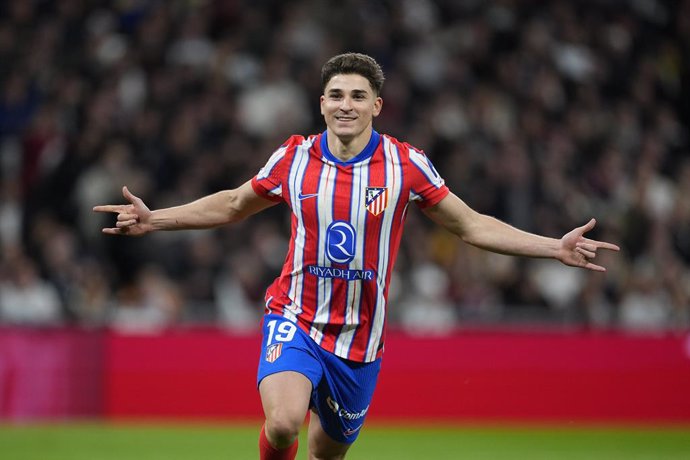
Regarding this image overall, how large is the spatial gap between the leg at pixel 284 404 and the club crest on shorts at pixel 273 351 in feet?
0.42

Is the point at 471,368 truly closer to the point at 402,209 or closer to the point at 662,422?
the point at 662,422

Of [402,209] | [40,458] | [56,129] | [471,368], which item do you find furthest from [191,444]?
[402,209]

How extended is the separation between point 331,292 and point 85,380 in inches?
298

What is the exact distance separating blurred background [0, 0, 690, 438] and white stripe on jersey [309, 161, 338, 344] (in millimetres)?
6962

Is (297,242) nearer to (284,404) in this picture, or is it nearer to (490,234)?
(284,404)

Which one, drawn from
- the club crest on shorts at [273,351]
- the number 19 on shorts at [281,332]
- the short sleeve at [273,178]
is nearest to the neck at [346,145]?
the short sleeve at [273,178]

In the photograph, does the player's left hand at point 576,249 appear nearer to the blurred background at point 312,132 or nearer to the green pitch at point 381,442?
the green pitch at point 381,442

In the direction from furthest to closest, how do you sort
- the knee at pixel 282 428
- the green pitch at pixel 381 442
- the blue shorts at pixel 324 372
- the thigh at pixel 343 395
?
the green pitch at pixel 381 442, the thigh at pixel 343 395, the blue shorts at pixel 324 372, the knee at pixel 282 428

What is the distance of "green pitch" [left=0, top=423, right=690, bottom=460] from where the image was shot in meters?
11.2

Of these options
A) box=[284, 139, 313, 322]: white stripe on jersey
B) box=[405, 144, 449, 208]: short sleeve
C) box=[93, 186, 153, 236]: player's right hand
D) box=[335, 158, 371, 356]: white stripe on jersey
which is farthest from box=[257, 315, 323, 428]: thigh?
box=[405, 144, 449, 208]: short sleeve

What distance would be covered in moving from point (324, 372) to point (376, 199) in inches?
39.0

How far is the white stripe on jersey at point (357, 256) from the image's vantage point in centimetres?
683

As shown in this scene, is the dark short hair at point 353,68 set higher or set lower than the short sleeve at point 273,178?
higher

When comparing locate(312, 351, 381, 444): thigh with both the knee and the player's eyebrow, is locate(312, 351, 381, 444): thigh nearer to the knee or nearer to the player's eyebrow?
the knee
